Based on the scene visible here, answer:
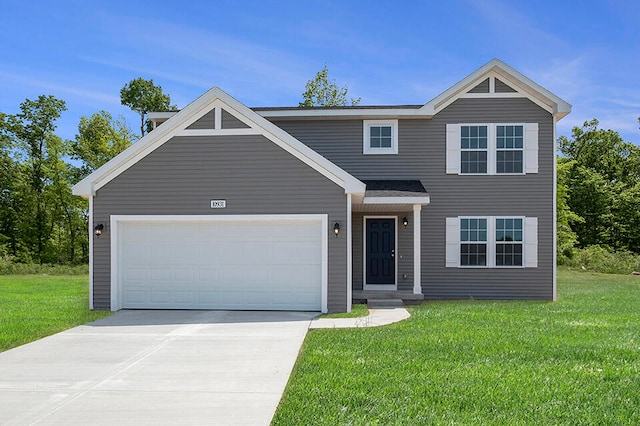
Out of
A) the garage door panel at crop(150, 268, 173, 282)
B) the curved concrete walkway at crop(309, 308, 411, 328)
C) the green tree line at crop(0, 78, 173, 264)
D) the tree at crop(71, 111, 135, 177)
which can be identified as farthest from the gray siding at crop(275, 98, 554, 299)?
the green tree line at crop(0, 78, 173, 264)

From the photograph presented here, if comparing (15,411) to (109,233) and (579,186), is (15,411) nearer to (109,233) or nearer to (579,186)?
(109,233)

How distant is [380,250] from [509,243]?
3.52 m

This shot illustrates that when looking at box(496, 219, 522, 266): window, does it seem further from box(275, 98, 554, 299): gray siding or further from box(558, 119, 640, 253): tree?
box(558, 119, 640, 253): tree

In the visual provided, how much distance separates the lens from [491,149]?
48.0 feet

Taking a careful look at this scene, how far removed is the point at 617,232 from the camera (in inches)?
1439

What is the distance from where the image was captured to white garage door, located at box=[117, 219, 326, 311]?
38.2 feet

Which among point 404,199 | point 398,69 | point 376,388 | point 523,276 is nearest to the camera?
point 376,388

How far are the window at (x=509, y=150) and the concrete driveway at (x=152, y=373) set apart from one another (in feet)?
25.2

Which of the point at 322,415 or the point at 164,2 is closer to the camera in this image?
the point at 322,415

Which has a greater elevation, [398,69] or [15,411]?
[398,69]

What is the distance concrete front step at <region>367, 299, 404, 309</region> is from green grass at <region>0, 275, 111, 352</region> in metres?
6.14

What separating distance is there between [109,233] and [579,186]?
113 feet

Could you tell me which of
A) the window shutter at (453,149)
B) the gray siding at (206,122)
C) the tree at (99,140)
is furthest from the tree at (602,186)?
the gray siding at (206,122)

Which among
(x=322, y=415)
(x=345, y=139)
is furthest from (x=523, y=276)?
(x=322, y=415)
